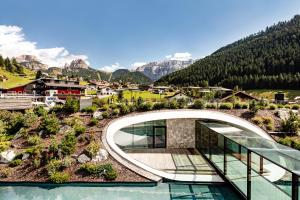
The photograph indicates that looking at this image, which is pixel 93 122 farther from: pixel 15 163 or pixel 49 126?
pixel 15 163

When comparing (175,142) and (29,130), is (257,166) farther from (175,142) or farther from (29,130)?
(29,130)

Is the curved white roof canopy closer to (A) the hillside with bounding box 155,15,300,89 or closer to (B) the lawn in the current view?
(B) the lawn

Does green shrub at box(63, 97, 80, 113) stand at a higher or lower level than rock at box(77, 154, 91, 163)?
higher

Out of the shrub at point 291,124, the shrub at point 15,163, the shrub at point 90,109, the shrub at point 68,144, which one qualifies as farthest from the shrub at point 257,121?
the shrub at point 15,163

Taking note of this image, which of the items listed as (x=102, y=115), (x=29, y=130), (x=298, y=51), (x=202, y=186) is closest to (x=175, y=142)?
(x=102, y=115)

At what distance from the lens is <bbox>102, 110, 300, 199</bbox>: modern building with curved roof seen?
10636 mm

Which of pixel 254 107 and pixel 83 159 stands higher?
pixel 254 107

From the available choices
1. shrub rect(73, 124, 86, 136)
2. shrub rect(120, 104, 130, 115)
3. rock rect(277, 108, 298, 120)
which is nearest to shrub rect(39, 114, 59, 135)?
shrub rect(73, 124, 86, 136)

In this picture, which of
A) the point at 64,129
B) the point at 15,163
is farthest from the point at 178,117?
the point at 15,163

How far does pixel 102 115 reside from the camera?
23.9m

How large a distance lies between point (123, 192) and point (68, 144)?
6.08 metres

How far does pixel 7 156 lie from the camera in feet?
64.1

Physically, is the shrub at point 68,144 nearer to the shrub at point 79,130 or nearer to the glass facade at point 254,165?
the shrub at point 79,130

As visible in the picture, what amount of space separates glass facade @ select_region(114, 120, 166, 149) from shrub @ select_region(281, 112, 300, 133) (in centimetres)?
1092
